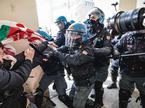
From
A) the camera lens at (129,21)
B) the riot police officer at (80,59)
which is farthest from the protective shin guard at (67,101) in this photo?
the camera lens at (129,21)

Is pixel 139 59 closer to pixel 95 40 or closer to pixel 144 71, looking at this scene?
pixel 144 71

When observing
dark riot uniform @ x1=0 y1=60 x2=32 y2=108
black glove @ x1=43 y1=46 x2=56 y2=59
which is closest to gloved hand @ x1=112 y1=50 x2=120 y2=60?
black glove @ x1=43 y1=46 x2=56 y2=59

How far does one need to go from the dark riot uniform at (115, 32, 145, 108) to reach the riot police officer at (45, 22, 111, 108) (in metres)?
0.45

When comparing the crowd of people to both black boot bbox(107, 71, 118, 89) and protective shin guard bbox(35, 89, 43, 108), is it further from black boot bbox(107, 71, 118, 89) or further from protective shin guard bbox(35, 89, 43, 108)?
black boot bbox(107, 71, 118, 89)

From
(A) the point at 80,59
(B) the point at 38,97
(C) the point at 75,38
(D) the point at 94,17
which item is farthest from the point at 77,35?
(B) the point at 38,97

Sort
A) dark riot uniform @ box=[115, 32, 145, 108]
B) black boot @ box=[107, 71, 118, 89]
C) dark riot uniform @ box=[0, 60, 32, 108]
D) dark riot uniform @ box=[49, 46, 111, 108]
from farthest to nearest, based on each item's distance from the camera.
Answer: black boot @ box=[107, 71, 118, 89]
dark riot uniform @ box=[115, 32, 145, 108]
dark riot uniform @ box=[49, 46, 111, 108]
dark riot uniform @ box=[0, 60, 32, 108]

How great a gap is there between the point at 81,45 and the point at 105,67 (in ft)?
2.74

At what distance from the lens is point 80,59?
7.94 feet

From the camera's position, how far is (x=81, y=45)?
251 cm

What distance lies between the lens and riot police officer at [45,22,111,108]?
96.3 inches

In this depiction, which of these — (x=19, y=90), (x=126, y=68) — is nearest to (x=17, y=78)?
(x=19, y=90)

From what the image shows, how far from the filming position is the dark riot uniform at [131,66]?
2557mm

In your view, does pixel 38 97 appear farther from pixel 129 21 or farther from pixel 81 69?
pixel 129 21

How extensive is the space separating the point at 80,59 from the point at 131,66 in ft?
2.29
